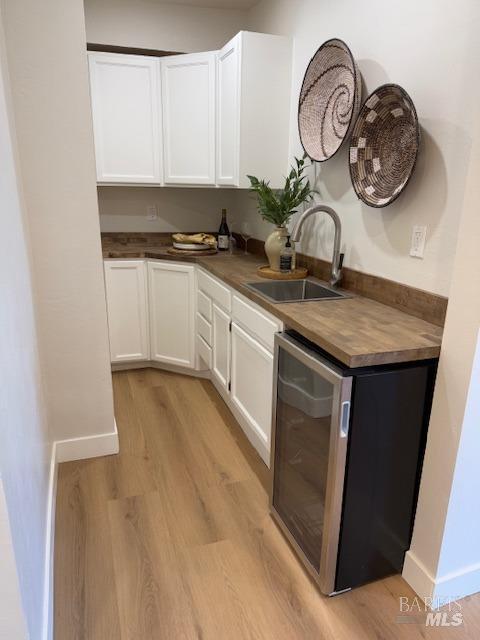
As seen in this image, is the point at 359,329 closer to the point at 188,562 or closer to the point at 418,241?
the point at 418,241

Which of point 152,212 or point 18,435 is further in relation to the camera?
point 152,212

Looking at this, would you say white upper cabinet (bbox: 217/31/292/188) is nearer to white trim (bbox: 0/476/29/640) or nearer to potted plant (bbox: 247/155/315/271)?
potted plant (bbox: 247/155/315/271)

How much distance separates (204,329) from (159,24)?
213 centimetres

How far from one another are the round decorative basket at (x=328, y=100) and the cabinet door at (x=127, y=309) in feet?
4.84

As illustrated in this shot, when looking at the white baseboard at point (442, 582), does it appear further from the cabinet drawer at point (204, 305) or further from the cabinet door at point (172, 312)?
the cabinet door at point (172, 312)

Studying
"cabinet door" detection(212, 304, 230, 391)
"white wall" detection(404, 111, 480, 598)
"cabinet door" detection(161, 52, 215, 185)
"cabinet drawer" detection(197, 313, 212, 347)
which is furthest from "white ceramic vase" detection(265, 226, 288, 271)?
"white wall" detection(404, 111, 480, 598)

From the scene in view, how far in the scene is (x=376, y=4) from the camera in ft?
6.11

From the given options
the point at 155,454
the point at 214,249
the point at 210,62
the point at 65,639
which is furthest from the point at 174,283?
the point at 65,639

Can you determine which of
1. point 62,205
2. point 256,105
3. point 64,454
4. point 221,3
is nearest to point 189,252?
point 256,105

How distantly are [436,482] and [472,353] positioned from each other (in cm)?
46

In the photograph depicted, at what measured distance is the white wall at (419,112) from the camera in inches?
59.3

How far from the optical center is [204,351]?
9.97ft

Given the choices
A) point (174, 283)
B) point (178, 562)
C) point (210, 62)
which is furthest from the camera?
point (174, 283)

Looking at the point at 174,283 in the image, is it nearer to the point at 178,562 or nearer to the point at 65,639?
the point at 178,562
